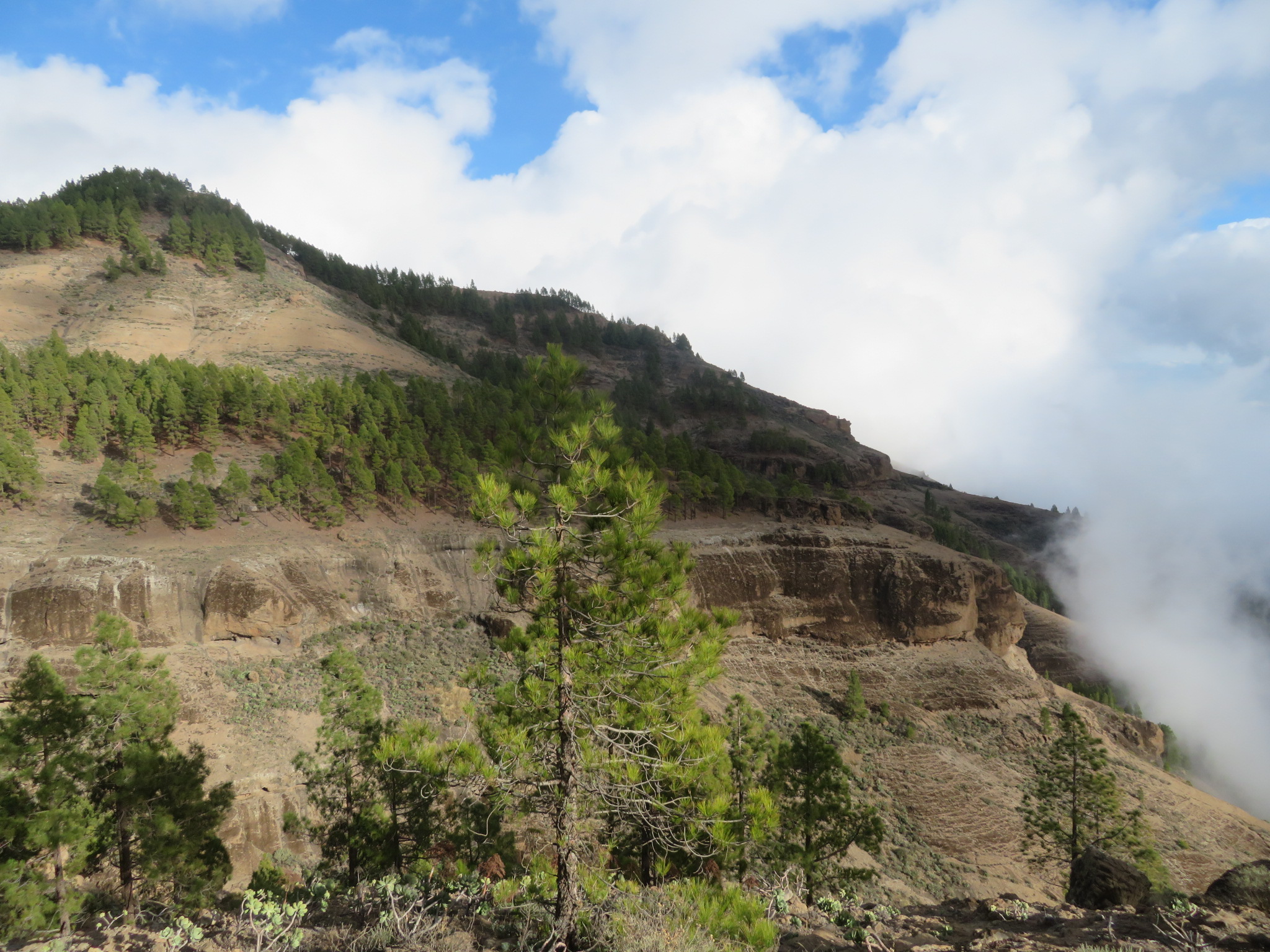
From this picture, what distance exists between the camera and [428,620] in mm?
36219

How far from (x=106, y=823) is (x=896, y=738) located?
126 ft

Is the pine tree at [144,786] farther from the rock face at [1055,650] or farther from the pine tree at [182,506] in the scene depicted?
the rock face at [1055,650]

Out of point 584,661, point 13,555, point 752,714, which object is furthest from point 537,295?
point 584,661

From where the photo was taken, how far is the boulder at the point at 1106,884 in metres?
10.6

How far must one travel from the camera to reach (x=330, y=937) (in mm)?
6910

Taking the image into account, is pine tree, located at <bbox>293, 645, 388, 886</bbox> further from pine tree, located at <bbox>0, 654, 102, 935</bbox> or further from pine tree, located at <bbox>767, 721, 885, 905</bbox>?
pine tree, located at <bbox>767, 721, 885, 905</bbox>

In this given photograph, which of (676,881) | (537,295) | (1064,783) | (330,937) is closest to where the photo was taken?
(330,937)

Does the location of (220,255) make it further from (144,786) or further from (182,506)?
(144,786)

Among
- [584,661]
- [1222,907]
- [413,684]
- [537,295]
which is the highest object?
[537,295]

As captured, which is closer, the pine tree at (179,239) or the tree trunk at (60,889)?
the tree trunk at (60,889)

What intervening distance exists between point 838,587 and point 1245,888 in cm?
3966

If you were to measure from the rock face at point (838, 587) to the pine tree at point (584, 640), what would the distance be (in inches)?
1415

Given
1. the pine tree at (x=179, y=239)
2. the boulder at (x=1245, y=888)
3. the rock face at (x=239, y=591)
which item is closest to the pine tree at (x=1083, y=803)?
the boulder at (x=1245, y=888)

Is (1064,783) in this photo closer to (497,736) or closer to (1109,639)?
(497,736)
